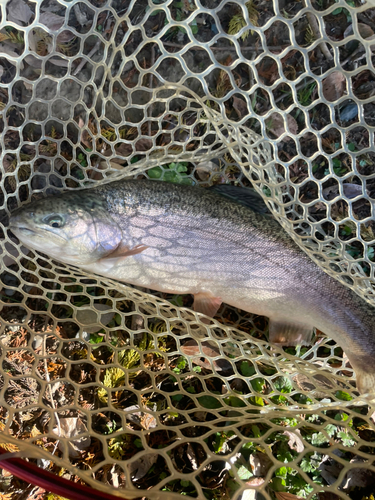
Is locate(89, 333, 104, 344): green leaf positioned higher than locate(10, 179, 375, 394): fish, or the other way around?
locate(10, 179, 375, 394): fish

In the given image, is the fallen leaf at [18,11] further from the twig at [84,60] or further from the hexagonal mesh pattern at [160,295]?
the twig at [84,60]

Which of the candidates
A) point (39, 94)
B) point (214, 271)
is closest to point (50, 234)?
point (214, 271)

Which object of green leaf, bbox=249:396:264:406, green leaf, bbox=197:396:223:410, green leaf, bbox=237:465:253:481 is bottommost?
green leaf, bbox=237:465:253:481

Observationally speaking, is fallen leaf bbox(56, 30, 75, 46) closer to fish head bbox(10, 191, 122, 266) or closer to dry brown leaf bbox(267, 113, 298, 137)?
fish head bbox(10, 191, 122, 266)

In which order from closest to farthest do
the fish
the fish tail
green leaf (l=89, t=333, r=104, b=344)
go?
the fish tail → the fish → green leaf (l=89, t=333, r=104, b=344)

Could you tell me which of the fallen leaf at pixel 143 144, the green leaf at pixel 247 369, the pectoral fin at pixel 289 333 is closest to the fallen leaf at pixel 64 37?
the fallen leaf at pixel 143 144

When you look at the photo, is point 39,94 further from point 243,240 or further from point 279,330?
point 279,330

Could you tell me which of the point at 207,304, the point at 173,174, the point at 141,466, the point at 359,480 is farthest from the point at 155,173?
the point at 359,480

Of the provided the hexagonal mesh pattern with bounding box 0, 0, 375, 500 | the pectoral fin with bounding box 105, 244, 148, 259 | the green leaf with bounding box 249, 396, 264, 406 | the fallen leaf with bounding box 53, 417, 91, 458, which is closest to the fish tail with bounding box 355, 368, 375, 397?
the hexagonal mesh pattern with bounding box 0, 0, 375, 500
